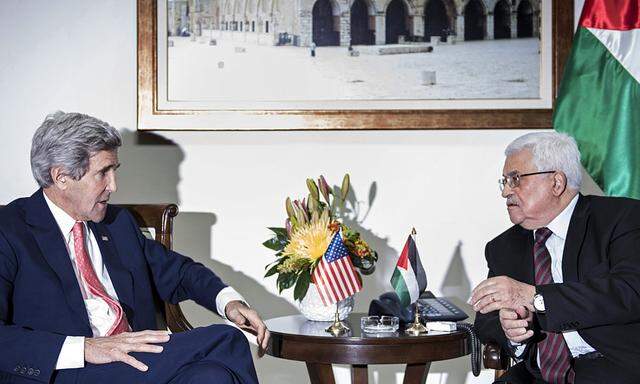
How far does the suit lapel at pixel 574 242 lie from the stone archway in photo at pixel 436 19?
1.66 meters

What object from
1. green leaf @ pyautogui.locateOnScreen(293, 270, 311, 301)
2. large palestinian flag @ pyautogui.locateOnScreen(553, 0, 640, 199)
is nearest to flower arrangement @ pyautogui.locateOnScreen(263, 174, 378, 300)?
green leaf @ pyautogui.locateOnScreen(293, 270, 311, 301)

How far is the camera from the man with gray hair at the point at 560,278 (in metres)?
3.12

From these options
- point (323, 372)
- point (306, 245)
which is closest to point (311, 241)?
point (306, 245)

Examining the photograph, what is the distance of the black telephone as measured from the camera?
153 inches

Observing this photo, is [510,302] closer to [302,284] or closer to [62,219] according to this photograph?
[302,284]

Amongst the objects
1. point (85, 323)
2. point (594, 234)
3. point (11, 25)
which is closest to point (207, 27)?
point (11, 25)

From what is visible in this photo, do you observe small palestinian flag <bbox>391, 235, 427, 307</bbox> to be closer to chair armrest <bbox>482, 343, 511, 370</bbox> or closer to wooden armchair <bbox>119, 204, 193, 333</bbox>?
chair armrest <bbox>482, 343, 511, 370</bbox>

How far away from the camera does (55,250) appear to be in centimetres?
329

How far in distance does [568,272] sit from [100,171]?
5.74 feet

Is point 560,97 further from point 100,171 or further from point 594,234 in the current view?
point 100,171

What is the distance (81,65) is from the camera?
4.75 meters

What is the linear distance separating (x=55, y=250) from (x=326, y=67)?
1.94 meters

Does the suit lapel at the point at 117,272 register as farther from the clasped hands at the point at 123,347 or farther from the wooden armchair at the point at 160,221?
the clasped hands at the point at 123,347

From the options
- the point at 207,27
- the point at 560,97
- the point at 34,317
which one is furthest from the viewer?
the point at 207,27
